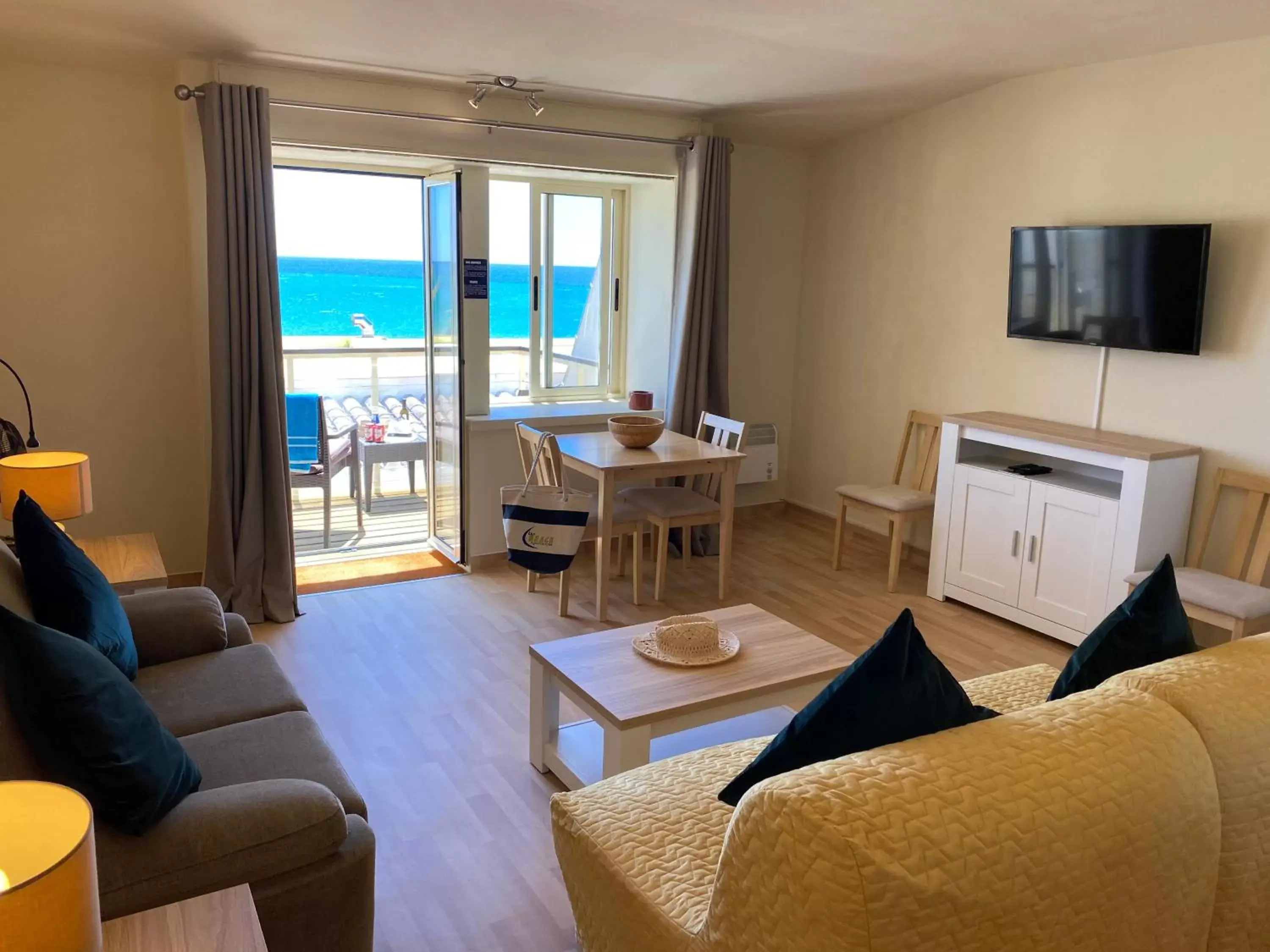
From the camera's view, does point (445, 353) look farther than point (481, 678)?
Yes

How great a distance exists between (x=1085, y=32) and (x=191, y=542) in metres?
4.33

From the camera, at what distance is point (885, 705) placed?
4.90 ft

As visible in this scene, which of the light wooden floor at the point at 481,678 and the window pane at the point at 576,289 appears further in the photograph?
the window pane at the point at 576,289

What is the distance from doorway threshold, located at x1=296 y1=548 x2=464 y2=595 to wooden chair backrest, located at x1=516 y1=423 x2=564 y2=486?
79 centimetres

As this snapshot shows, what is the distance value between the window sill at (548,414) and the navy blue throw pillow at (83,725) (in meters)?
3.23

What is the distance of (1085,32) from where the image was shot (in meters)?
3.71

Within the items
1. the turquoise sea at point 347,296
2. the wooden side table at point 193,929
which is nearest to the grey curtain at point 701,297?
the wooden side table at point 193,929

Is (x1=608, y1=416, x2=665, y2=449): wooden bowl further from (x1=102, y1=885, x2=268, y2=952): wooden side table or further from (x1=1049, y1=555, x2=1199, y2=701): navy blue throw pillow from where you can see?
(x1=102, y1=885, x2=268, y2=952): wooden side table

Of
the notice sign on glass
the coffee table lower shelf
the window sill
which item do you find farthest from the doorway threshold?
the coffee table lower shelf

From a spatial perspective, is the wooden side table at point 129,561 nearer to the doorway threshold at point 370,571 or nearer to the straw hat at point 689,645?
the doorway threshold at point 370,571

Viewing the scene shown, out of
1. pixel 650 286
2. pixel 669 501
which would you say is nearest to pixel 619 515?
pixel 669 501

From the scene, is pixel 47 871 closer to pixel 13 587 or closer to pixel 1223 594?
pixel 13 587

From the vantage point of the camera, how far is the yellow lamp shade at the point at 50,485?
2.82 meters

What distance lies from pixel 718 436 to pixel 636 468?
836 millimetres
